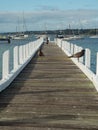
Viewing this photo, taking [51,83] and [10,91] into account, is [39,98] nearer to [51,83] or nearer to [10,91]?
[10,91]

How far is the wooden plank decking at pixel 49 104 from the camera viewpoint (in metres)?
8.41

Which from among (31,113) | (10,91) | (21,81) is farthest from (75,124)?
(21,81)

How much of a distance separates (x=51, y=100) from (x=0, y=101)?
1307 mm

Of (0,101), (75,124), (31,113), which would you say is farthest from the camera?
(0,101)

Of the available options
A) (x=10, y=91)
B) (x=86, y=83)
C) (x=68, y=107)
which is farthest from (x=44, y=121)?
(x=86, y=83)

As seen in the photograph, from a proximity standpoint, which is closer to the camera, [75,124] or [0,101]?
[75,124]

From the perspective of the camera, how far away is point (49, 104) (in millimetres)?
10297

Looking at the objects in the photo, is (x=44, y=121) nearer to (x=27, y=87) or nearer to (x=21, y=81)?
(x=27, y=87)

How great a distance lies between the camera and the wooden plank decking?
8406 mm

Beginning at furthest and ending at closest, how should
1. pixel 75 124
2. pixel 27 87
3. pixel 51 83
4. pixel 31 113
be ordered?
1. pixel 51 83
2. pixel 27 87
3. pixel 31 113
4. pixel 75 124

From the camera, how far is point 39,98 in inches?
436

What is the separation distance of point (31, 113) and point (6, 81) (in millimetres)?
3828

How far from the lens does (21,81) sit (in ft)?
47.4

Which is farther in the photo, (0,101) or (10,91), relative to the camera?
(10,91)
